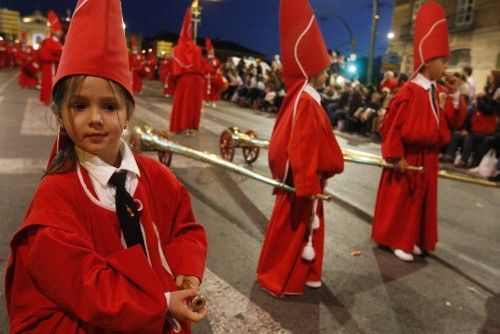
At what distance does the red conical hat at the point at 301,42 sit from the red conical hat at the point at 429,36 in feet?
5.17

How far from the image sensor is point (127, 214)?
5.13 feet

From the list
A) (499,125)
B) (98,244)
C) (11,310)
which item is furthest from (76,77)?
(499,125)

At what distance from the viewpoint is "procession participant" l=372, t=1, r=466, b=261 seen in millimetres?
4613

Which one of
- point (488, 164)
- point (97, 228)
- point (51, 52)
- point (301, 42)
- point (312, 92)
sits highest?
point (51, 52)

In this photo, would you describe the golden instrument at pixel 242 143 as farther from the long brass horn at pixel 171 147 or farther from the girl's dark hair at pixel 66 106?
the girl's dark hair at pixel 66 106

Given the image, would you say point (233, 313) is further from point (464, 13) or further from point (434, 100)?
point (464, 13)

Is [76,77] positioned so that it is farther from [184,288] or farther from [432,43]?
[432,43]

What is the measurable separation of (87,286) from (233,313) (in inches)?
90.4

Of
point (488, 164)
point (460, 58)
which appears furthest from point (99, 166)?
point (460, 58)

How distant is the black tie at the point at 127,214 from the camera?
5.11 feet

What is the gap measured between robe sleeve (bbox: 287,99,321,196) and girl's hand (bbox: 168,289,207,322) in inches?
79.6

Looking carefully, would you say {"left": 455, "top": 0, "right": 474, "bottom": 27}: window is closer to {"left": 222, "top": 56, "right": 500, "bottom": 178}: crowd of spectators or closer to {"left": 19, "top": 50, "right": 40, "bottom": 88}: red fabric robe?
{"left": 222, "top": 56, "right": 500, "bottom": 178}: crowd of spectators

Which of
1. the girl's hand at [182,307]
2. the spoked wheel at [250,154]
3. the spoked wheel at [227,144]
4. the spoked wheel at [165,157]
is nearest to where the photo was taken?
the girl's hand at [182,307]

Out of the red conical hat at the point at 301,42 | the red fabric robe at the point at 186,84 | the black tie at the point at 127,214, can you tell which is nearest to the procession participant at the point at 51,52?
the red fabric robe at the point at 186,84
